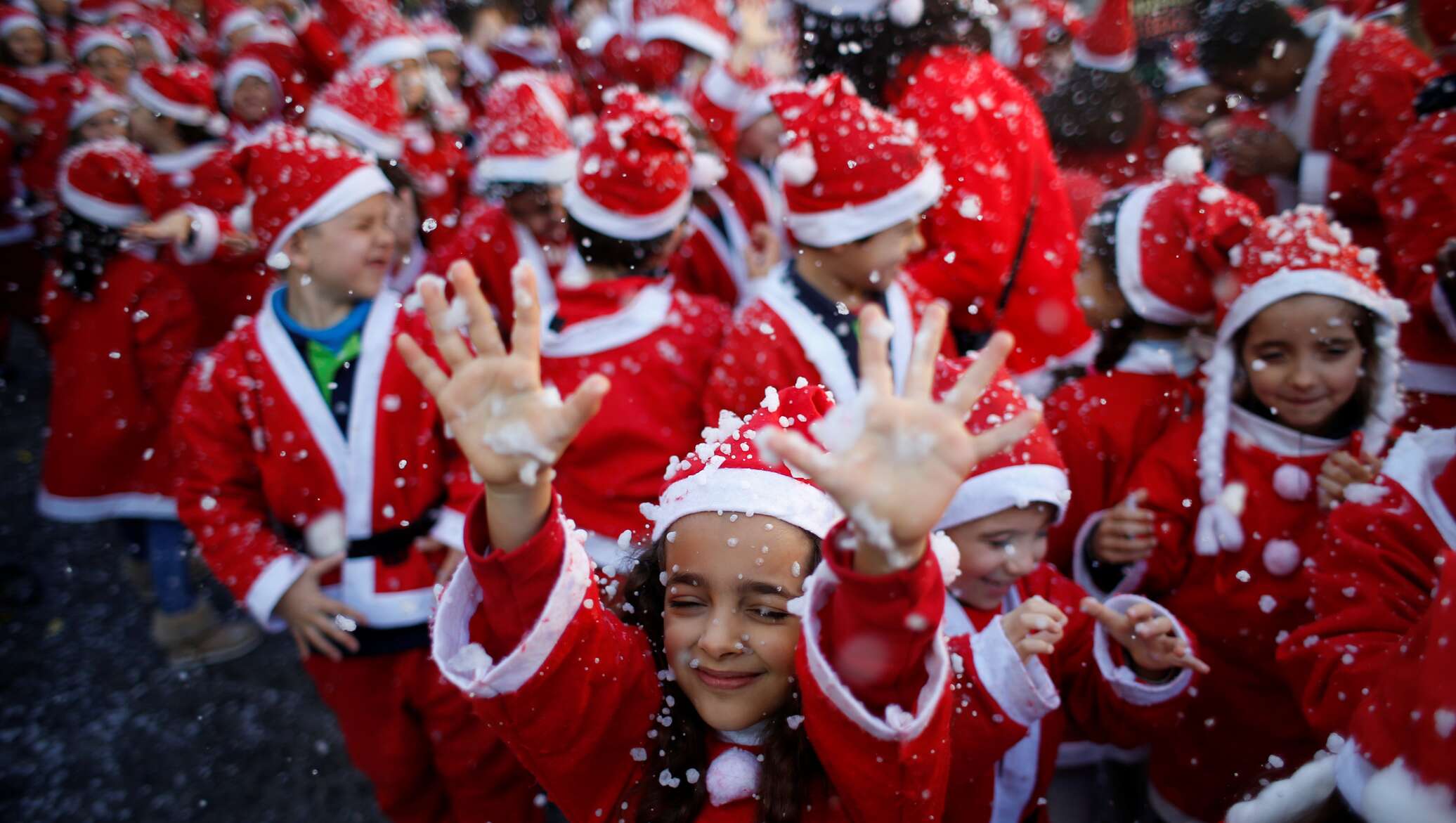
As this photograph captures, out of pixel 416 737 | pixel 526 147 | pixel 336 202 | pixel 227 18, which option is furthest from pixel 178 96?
pixel 416 737

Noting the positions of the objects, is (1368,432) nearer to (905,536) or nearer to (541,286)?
(905,536)

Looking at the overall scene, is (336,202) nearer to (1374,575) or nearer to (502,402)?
(502,402)

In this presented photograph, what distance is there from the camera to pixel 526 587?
1.37 meters

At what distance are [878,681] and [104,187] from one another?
4.27m

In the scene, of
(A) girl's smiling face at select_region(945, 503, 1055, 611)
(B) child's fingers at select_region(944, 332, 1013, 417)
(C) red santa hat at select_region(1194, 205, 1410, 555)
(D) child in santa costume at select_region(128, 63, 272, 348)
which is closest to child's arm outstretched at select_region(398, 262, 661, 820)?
(B) child's fingers at select_region(944, 332, 1013, 417)

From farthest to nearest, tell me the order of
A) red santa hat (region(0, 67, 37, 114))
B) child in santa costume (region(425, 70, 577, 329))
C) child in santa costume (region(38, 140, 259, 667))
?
red santa hat (region(0, 67, 37, 114)) → child in santa costume (region(425, 70, 577, 329)) → child in santa costume (region(38, 140, 259, 667))

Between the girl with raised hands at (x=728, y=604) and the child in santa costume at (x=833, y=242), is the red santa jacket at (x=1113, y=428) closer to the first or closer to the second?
the child in santa costume at (x=833, y=242)

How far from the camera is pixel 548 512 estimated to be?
1.38 m

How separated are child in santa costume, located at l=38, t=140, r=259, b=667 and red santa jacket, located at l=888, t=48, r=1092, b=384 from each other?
329 cm

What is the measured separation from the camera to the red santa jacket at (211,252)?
4.18 metres

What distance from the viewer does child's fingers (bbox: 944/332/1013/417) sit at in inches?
45.0

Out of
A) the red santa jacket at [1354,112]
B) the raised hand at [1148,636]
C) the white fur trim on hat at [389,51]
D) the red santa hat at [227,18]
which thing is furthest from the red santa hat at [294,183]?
the red santa hat at [227,18]

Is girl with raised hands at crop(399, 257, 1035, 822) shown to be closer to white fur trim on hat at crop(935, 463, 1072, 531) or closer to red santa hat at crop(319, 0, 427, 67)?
white fur trim on hat at crop(935, 463, 1072, 531)

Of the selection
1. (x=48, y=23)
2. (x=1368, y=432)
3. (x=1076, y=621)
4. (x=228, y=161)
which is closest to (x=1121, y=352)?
(x=1368, y=432)
